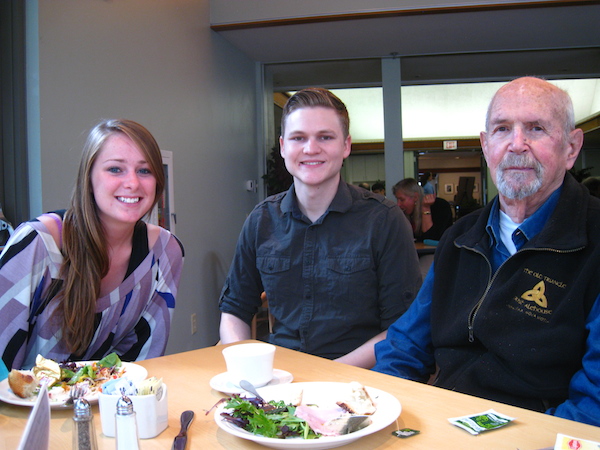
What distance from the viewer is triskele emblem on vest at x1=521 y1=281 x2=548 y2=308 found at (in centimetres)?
127

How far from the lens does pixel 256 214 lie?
6.85ft

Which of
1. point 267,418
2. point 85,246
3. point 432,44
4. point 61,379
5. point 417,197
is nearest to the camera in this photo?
point 267,418

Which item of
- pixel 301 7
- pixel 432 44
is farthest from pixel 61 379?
pixel 432 44

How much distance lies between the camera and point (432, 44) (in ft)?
18.0

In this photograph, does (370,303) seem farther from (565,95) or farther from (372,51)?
(372,51)

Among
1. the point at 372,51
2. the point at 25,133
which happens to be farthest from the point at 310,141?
the point at 372,51

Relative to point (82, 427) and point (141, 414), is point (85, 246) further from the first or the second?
point (82, 427)

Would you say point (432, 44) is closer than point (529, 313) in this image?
No

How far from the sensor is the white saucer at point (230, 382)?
42.9 inches

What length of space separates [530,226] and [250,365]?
0.82 meters

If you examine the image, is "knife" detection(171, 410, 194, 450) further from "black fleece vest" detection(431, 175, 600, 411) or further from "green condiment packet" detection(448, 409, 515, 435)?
"black fleece vest" detection(431, 175, 600, 411)

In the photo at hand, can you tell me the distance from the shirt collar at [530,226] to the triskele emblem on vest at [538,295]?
0.48 ft

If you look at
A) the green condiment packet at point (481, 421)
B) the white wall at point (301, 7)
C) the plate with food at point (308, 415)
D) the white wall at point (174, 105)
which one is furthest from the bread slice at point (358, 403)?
the white wall at point (301, 7)

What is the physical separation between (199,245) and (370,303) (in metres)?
2.85
